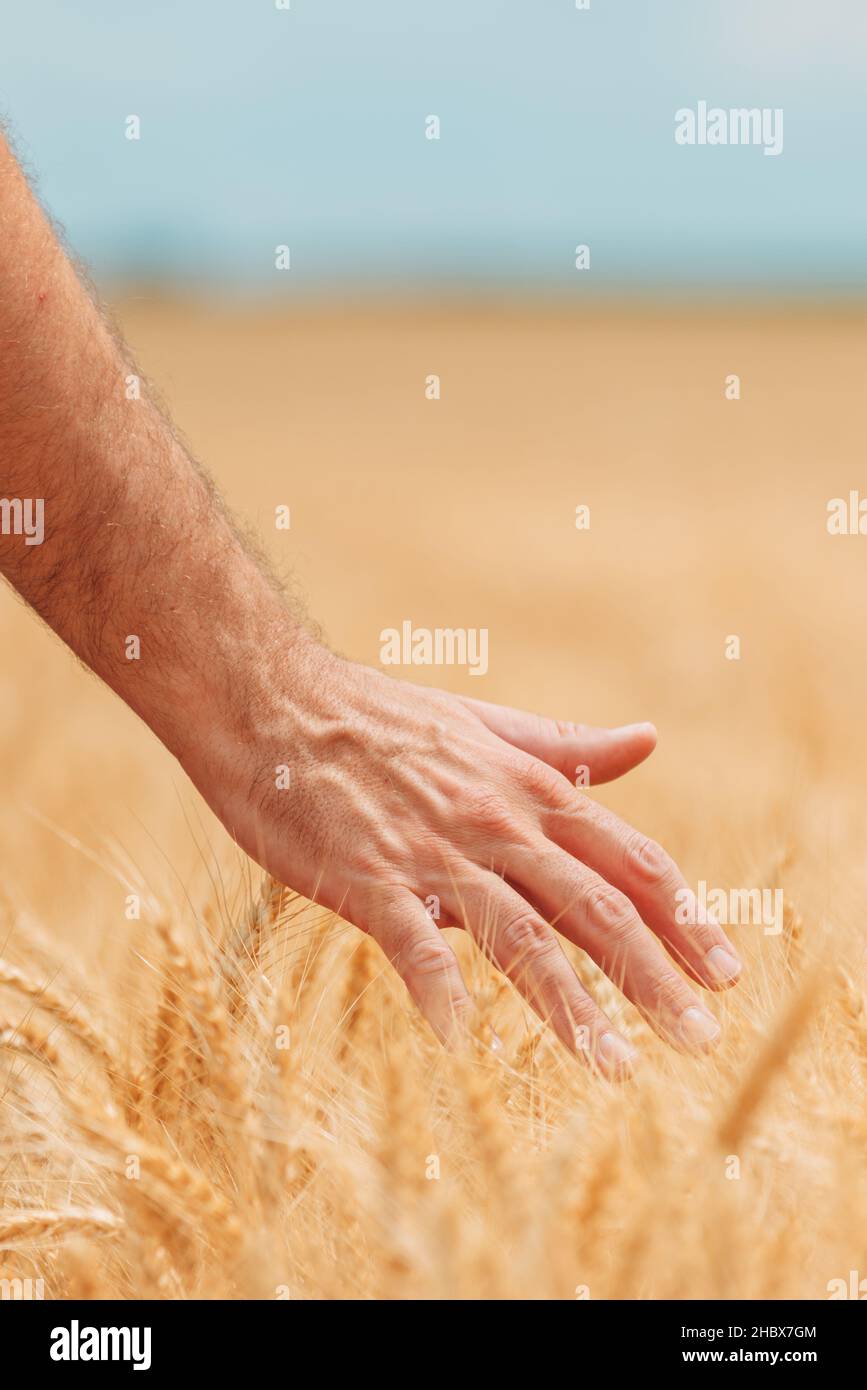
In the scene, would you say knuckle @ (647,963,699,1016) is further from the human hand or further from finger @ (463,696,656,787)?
finger @ (463,696,656,787)

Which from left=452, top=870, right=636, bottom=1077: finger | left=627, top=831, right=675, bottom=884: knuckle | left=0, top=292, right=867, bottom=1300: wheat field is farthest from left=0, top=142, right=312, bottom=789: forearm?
left=627, top=831, right=675, bottom=884: knuckle

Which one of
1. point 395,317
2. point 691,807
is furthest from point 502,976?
point 395,317

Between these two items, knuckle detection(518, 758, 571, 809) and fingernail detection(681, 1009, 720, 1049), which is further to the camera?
knuckle detection(518, 758, 571, 809)

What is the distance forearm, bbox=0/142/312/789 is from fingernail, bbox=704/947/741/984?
0.46 metres

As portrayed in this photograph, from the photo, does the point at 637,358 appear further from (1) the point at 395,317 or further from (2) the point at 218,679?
(2) the point at 218,679

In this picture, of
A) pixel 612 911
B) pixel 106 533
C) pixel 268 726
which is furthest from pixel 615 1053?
pixel 106 533

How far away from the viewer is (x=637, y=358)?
71.6 ft

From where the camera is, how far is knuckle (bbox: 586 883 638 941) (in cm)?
128

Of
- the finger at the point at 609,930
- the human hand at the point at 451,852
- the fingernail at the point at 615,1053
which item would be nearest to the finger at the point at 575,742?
the human hand at the point at 451,852

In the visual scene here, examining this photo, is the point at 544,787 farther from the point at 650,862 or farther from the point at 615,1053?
the point at 615,1053

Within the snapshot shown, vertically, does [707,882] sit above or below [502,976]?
above

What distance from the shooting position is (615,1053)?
3.72 ft

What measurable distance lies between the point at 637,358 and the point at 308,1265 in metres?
21.8

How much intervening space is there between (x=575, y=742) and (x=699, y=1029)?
0.41 metres
